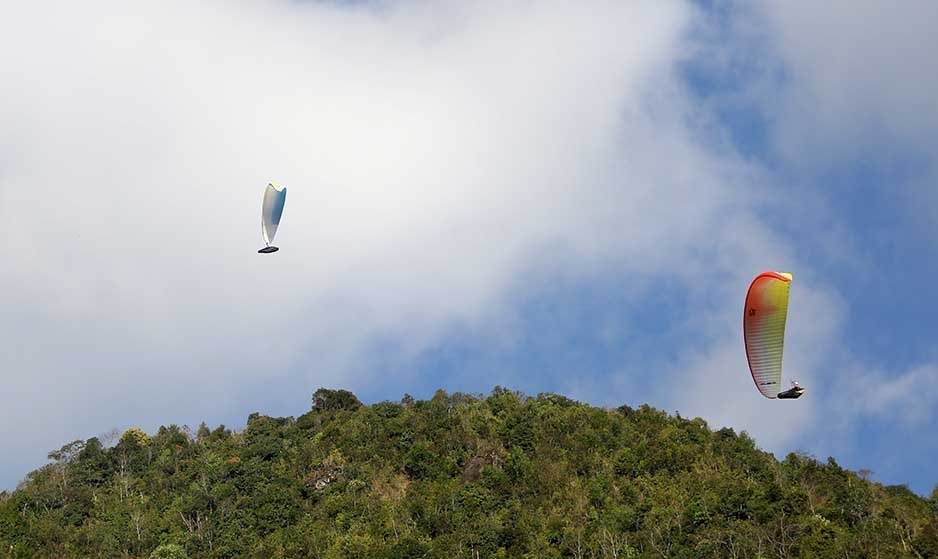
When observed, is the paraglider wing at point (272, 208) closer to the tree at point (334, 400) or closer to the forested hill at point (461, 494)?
the forested hill at point (461, 494)

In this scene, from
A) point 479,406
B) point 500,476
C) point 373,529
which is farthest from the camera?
point 479,406

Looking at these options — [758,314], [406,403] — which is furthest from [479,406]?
[758,314]

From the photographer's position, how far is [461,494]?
297ft

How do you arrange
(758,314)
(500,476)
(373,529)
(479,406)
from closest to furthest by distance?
1. (758,314)
2. (373,529)
3. (500,476)
4. (479,406)

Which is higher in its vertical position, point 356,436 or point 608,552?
point 356,436

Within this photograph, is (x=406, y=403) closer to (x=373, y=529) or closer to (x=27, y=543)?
(x=373, y=529)

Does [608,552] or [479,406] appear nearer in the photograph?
[608,552]

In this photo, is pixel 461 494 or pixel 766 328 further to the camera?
pixel 461 494

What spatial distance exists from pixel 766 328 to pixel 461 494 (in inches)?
1897

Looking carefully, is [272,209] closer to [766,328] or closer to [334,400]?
[766,328]

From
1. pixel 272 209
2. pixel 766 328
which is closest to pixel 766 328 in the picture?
pixel 766 328

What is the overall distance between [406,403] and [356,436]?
35.1 ft

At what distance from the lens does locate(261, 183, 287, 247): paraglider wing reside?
5553 cm

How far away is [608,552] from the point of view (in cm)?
7756
